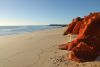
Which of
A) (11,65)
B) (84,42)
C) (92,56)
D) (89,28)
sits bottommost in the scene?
(11,65)

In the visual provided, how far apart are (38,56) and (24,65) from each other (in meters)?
1.34

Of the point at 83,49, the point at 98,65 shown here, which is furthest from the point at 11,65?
the point at 98,65

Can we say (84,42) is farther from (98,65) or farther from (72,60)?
(98,65)

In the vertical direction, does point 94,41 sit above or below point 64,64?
above

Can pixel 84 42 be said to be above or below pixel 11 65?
above

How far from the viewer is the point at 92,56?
685 cm

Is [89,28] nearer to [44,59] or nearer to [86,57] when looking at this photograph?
[86,57]

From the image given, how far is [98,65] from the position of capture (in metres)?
5.88

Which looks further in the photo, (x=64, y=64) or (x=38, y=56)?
(x=38, y=56)

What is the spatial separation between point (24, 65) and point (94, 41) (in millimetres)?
3213

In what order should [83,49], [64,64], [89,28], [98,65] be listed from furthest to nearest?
[89,28] → [83,49] → [64,64] → [98,65]

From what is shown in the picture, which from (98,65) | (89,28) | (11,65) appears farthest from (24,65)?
(89,28)

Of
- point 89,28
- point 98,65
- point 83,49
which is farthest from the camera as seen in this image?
point 89,28

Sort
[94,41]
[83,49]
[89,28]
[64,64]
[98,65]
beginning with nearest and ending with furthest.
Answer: [98,65], [64,64], [83,49], [94,41], [89,28]
